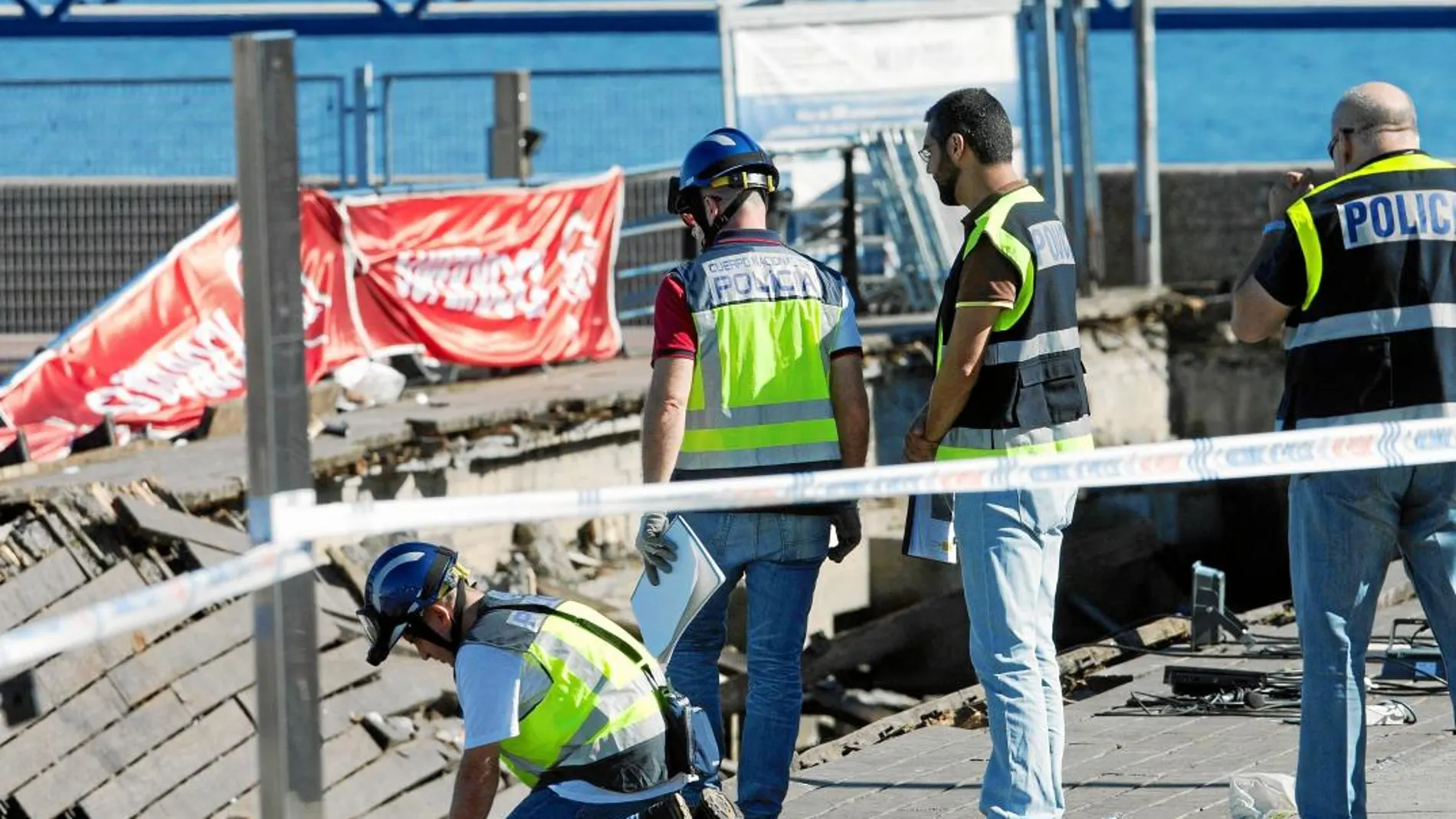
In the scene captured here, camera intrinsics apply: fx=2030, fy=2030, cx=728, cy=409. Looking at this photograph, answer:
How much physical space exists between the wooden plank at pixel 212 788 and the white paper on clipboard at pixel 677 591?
2.72m

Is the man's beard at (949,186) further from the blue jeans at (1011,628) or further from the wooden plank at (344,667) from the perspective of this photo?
the wooden plank at (344,667)

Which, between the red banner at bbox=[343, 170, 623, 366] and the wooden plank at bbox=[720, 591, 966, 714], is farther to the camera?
the red banner at bbox=[343, 170, 623, 366]

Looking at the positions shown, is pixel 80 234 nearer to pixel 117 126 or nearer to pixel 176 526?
pixel 117 126

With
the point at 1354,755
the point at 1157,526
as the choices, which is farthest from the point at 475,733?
the point at 1157,526

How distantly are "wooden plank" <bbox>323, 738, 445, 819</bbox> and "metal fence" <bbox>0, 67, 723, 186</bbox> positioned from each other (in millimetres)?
8477

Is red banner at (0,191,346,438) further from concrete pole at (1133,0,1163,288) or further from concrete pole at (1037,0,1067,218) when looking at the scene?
concrete pole at (1133,0,1163,288)

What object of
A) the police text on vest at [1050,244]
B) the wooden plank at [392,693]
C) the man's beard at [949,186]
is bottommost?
the wooden plank at [392,693]

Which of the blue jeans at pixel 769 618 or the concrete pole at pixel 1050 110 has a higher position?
the concrete pole at pixel 1050 110

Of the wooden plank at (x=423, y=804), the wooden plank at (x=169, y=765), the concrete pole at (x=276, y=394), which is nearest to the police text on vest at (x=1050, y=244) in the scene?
the concrete pole at (x=276, y=394)

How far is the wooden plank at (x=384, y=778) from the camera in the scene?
7.54m

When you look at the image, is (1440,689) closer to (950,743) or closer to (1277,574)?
(950,743)

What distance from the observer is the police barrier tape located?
3066 mm

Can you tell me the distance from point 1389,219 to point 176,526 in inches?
210

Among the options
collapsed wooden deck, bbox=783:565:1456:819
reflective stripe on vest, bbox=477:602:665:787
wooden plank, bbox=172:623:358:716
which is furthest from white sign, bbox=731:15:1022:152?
reflective stripe on vest, bbox=477:602:665:787
